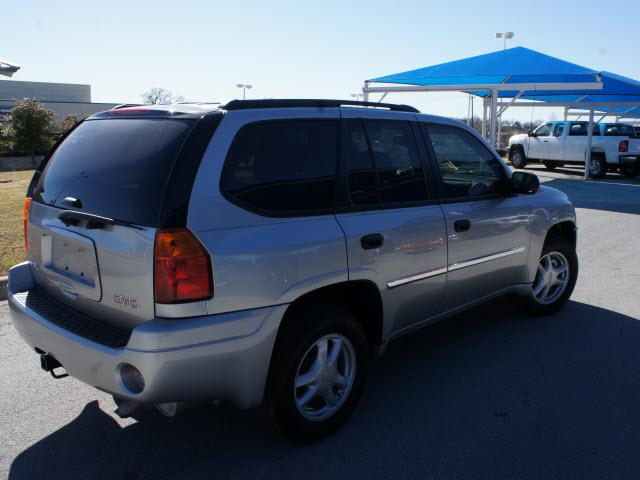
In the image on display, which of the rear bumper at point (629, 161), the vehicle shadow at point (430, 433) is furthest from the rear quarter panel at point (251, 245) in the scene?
the rear bumper at point (629, 161)

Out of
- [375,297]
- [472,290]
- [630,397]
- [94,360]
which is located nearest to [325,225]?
[375,297]

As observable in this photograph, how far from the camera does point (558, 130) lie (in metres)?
23.2

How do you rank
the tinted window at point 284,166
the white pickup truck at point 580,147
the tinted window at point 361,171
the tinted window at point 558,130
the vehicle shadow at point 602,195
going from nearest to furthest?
the tinted window at point 284,166 → the tinted window at point 361,171 → the vehicle shadow at point 602,195 → the white pickup truck at point 580,147 → the tinted window at point 558,130

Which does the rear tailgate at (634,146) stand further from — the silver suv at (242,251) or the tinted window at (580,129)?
the silver suv at (242,251)

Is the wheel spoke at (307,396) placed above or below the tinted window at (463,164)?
below

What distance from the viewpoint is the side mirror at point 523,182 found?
457cm

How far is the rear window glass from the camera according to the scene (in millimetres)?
2742

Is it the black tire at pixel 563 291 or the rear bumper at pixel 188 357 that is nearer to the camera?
the rear bumper at pixel 188 357

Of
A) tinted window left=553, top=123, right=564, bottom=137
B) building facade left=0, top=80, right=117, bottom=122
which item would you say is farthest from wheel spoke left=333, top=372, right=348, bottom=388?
building facade left=0, top=80, right=117, bottom=122

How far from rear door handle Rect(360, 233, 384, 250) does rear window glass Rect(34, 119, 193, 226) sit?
1.15m

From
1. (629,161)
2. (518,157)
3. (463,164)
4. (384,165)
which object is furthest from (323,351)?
(518,157)

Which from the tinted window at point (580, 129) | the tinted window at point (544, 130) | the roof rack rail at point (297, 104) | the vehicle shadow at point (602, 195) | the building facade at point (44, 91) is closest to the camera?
the roof rack rail at point (297, 104)

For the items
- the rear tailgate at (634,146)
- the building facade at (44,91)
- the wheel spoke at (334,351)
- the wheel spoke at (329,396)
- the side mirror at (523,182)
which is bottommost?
the wheel spoke at (329,396)

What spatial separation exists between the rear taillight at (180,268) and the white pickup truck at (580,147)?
2219 cm
